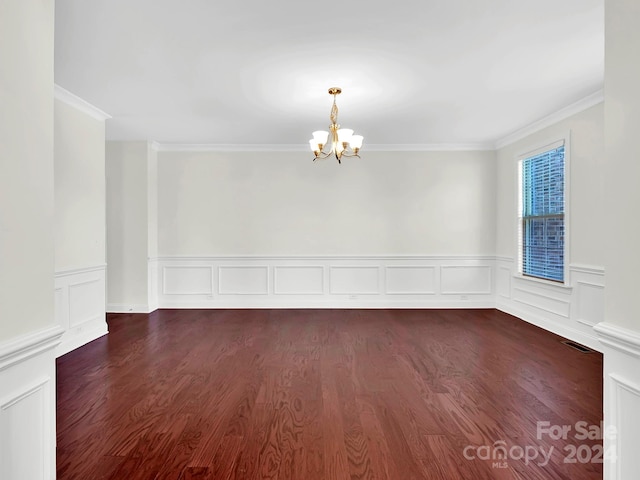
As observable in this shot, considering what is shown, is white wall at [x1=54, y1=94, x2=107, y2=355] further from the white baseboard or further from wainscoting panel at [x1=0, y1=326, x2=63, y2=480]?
wainscoting panel at [x1=0, y1=326, x2=63, y2=480]

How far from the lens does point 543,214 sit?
486cm

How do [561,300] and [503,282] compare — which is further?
[503,282]

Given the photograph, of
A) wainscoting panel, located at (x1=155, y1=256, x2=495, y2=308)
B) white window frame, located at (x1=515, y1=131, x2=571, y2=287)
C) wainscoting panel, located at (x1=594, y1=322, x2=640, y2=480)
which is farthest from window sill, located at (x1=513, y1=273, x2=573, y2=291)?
wainscoting panel, located at (x1=594, y1=322, x2=640, y2=480)

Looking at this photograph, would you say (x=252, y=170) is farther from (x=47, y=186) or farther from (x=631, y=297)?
(x=631, y=297)

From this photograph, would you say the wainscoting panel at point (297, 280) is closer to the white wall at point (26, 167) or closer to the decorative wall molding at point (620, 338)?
the white wall at point (26, 167)

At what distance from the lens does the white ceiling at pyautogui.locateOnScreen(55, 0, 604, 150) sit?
2.40 meters

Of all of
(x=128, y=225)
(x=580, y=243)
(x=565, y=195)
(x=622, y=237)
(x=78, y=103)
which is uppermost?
(x=78, y=103)

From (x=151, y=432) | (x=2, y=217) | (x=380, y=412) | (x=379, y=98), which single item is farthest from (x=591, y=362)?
(x=2, y=217)

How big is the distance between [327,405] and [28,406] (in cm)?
180

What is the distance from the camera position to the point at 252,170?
6051mm

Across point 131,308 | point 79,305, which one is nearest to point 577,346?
point 79,305

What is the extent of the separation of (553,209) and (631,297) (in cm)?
377

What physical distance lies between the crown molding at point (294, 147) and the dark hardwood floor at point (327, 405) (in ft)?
9.62

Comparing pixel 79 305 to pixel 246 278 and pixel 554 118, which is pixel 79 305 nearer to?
pixel 246 278
